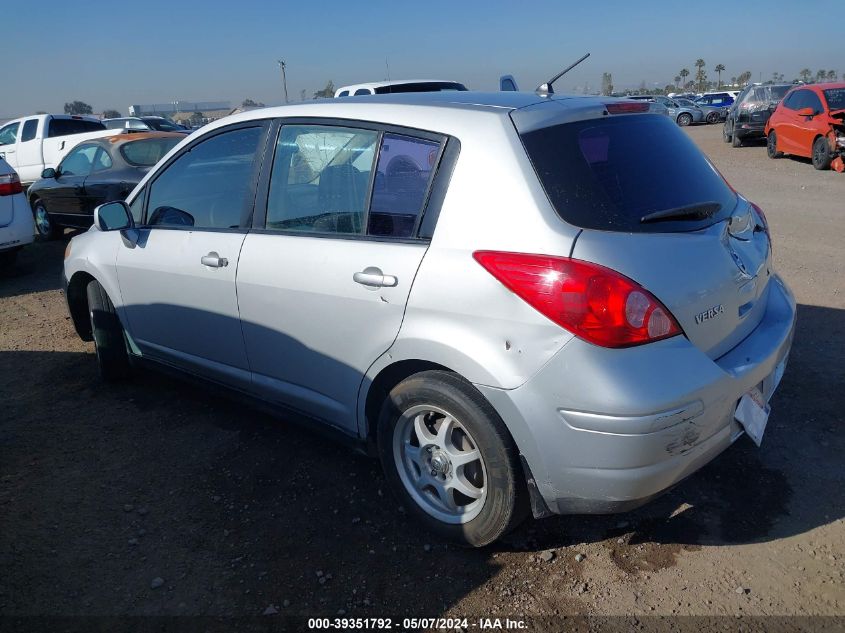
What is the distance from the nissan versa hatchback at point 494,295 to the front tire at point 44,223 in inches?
306

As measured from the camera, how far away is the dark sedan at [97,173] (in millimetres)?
8609

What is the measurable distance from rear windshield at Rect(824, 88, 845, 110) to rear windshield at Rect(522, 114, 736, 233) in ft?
41.9

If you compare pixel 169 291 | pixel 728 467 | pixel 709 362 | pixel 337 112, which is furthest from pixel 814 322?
pixel 169 291

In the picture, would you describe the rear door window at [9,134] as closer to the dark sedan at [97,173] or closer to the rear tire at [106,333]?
the dark sedan at [97,173]

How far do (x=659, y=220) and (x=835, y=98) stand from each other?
1382cm

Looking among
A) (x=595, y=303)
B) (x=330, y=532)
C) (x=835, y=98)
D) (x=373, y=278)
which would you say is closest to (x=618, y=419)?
(x=595, y=303)

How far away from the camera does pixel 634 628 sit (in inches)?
96.2

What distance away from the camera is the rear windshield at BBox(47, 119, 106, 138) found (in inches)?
603

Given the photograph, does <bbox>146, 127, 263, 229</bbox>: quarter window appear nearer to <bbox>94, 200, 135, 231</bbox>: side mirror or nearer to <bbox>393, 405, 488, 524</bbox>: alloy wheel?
<bbox>94, 200, 135, 231</bbox>: side mirror

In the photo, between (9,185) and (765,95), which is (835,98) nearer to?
(765,95)

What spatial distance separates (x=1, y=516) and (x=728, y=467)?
3533mm

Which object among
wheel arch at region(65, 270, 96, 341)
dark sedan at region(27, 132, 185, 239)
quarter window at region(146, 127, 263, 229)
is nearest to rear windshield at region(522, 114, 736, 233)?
quarter window at region(146, 127, 263, 229)

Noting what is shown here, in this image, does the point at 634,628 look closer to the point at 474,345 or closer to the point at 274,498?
the point at 474,345

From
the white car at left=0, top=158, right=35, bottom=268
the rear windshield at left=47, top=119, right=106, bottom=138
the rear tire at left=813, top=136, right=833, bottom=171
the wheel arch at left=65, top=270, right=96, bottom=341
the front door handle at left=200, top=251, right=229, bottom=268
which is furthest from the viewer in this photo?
the rear windshield at left=47, top=119, right=106, bottom=138
